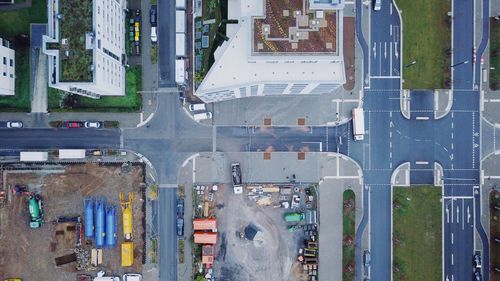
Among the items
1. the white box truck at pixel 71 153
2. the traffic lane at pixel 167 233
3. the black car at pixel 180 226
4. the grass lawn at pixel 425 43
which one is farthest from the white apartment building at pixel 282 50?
the white box truck at pixel 71 153

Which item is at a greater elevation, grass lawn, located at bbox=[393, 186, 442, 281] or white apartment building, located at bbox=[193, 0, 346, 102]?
white apartment building, located at bbox=[193, 0, 346, 102]

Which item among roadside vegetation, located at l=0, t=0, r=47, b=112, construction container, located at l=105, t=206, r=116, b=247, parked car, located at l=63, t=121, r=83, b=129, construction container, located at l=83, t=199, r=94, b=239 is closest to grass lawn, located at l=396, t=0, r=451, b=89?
construction container, located at l=105, t=206, r=116, b=247

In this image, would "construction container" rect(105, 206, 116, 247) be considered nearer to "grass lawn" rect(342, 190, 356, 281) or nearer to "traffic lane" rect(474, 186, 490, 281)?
"grass lawn" rect(342, 190, 356, 281)

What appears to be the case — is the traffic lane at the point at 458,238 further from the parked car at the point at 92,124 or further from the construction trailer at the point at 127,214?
the parked car at the point at 92,124

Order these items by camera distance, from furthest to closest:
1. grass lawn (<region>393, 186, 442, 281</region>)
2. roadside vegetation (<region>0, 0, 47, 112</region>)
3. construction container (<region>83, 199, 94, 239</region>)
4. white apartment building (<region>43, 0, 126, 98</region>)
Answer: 1. grass lawn (<region>393, 186, 442, 281</region>)
2. roadside vegetation (<region>0, 0, 47, 112</region>)
3. construction container (<region>83, 199, 94, 239</region>)
4. white apartment building (<region>43, 0, 126, 98</region>)

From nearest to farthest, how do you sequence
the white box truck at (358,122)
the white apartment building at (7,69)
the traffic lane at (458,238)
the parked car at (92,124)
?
the white apartment building at (7,69)
the parked car at (92,124)
the white box truck at (358,122)
the traffic lane at (458,238)

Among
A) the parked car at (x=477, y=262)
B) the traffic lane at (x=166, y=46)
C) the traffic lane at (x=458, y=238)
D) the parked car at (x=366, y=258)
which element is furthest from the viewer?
the traffic lane at (x=458, y=238)

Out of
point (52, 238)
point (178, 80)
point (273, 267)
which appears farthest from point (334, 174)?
point (52, 238)
